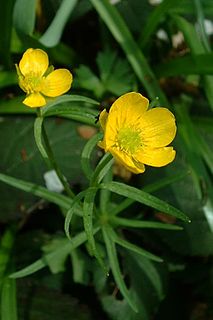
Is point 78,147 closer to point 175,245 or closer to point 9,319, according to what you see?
point 175,245

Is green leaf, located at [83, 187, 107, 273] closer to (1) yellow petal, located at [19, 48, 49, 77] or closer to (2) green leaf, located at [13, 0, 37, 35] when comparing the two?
(1) yellow petal, located at [19, 48, 49, 77]

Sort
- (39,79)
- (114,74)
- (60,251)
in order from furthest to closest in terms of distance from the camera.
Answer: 1. (114,74)
2. (60,251)
3. (39,79)

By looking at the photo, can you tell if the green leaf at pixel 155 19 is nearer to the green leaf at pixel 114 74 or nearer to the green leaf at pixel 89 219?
the green leaf at pixel 114 74

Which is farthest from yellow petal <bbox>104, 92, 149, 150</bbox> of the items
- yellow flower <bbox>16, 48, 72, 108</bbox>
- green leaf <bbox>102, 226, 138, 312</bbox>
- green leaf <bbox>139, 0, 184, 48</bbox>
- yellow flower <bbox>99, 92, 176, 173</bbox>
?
green leaf <bbox>139, 0, 184, 48</bbox>

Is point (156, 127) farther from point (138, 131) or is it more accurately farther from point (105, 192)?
point (105, 192)

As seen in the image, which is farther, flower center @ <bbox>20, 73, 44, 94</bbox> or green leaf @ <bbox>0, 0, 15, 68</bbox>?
green leaf @ <bbox>0, 0, 15, 68</bbox>

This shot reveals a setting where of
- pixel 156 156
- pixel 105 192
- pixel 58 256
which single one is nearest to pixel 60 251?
pixel 58 256
